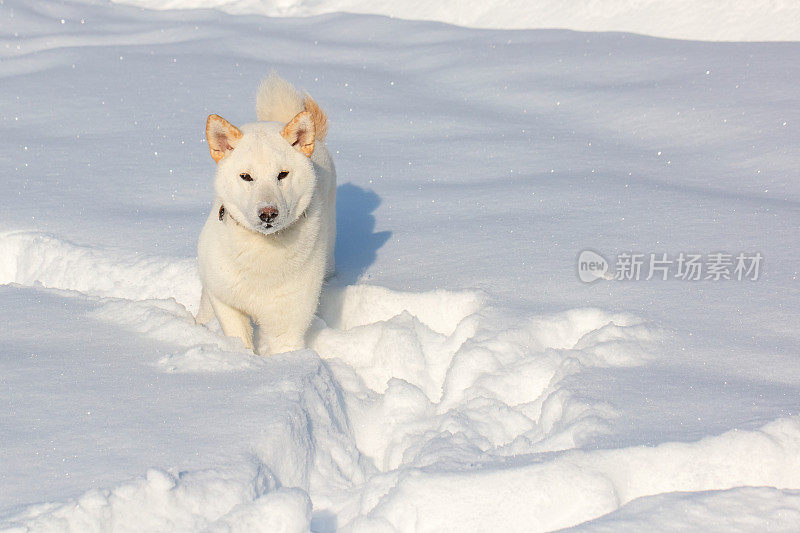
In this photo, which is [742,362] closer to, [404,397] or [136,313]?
[404,397]

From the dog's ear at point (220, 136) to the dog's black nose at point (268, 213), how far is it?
321mm

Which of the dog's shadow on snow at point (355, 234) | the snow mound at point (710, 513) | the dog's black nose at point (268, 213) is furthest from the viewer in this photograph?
the dog's shadow on snow at point (355, 234)

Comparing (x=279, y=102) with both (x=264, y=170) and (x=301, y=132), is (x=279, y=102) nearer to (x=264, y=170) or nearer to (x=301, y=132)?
(x=301, y=132)

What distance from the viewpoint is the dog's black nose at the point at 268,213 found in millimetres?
3029

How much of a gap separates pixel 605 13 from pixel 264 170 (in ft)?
22.2

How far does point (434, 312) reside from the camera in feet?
12.7

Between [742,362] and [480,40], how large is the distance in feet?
20.4

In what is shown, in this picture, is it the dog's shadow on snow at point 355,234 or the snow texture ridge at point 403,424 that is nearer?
the snow texture ridge at point 403,424

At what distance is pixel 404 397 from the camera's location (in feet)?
10.6

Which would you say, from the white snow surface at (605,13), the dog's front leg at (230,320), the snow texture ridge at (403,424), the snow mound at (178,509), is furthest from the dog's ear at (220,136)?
the white snow surface at (605,13)

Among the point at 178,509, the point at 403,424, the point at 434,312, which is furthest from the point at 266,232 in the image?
the point at 178,509

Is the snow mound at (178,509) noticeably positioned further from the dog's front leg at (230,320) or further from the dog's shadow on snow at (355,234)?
the dog's shadow on snow at (355,234)

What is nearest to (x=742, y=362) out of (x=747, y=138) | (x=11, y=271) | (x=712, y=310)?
(x=712, y=310)
